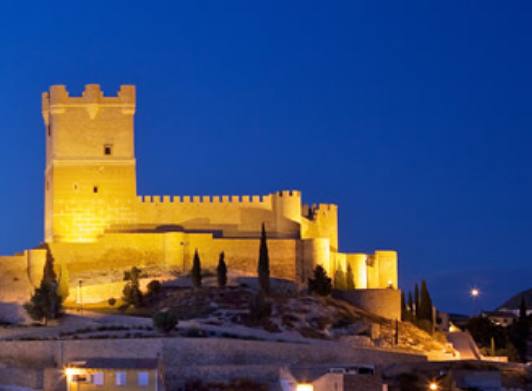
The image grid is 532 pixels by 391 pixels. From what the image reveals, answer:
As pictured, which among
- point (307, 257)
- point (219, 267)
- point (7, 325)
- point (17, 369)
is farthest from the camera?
point (307, 257)

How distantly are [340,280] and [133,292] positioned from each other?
11.8 metres

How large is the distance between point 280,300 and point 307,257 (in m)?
5.91

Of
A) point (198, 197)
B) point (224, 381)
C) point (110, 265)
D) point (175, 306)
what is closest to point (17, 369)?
point (224, 381)

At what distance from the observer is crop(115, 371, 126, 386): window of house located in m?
49.4

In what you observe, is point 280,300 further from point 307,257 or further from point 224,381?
point 224,381

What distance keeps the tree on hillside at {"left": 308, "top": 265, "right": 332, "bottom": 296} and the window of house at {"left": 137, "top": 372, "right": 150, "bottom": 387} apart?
17489 millimetres

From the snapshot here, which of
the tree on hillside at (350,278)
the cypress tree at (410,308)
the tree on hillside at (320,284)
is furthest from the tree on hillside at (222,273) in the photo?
the cypress tree at (410,308)

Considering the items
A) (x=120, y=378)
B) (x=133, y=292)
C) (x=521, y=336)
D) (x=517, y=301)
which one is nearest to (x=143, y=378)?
(x=120, y=378)

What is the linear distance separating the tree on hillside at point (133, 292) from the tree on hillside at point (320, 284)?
26.6 feet

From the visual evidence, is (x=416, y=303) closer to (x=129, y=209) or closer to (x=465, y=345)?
(x=465, y=345)

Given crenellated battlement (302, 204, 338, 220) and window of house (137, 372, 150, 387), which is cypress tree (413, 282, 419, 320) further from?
window of house (137, 372, 150, 387)

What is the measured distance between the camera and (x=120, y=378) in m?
49.6

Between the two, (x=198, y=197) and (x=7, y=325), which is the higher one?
(x=198, y=197)

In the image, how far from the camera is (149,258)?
67.8 meters
